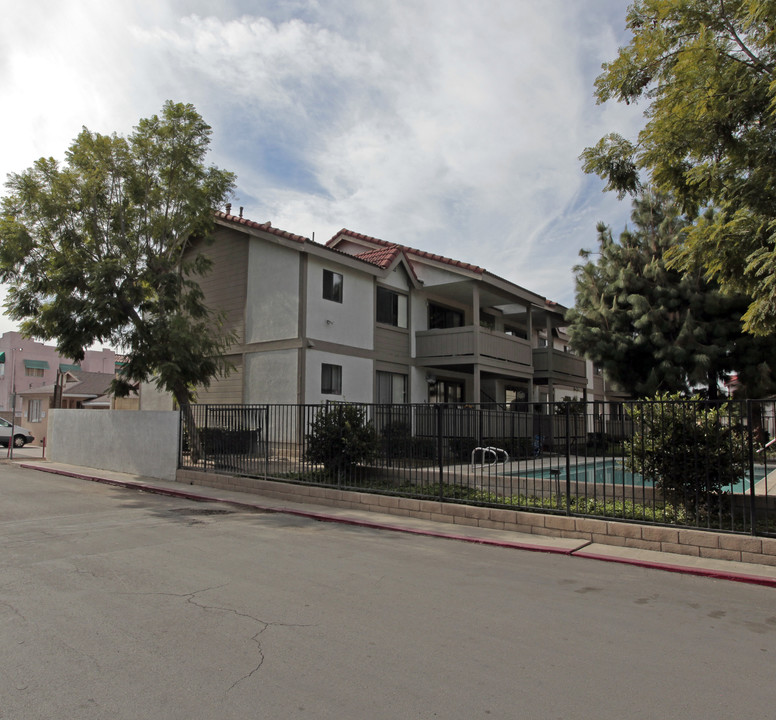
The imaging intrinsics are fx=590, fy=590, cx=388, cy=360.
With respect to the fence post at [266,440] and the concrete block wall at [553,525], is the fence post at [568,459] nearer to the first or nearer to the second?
the concrete block wall at [553,525]

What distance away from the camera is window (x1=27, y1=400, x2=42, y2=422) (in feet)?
121

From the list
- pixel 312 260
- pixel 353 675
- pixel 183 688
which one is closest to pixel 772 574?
pixel 353 675

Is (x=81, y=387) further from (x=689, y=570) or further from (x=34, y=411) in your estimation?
(x=689, y=570)

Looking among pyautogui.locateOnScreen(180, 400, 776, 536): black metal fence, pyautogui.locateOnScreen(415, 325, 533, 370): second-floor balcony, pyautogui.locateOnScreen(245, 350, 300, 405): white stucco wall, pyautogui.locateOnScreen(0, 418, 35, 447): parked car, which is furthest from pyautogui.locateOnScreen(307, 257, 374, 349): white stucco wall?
pyautogui.locateOnScreen(0, 418, 35, 447): parked car

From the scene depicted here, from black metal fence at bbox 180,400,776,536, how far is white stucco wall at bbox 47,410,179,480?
5.46ft

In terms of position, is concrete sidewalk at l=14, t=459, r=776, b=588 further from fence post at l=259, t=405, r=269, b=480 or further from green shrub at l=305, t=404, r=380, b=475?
green shrub at l=305, t=404, r=380, b=475

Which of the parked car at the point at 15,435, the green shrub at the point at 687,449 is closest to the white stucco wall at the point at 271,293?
the green shrub at the point at 687,449

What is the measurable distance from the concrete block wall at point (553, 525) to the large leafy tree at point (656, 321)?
12045 mm

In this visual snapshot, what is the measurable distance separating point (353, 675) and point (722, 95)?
867 cm

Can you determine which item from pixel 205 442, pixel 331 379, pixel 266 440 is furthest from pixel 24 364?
pixel 266 440

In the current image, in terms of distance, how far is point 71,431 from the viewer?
19875mm

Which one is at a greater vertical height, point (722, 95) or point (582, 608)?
point (722, 95)

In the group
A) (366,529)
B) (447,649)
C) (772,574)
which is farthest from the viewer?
(366,529)

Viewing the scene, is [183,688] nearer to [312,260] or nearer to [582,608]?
[582,608]
